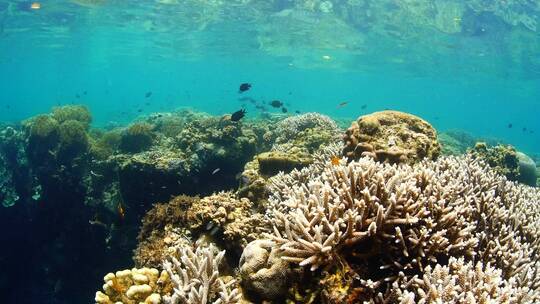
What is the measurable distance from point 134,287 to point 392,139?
5.18m

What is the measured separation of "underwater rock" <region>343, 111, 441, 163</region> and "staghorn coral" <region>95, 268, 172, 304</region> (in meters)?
4.28

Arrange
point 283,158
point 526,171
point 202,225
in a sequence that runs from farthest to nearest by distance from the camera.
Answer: point 526,171, point 283,158, point 202,225

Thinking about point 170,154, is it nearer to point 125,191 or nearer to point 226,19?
point 125,191

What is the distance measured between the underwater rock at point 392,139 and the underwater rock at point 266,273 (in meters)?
3.50

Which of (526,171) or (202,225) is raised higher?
(202,225)

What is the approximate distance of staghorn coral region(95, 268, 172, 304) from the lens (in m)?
3.92

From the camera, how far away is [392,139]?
6852mm

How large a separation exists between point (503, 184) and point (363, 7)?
28183 mm

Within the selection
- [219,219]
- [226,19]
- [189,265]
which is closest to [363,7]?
[226,19]

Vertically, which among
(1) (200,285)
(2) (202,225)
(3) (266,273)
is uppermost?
(3) (266,273)

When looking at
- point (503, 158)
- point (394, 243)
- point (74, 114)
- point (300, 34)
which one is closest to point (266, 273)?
point (394, 243)

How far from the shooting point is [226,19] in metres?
36.4

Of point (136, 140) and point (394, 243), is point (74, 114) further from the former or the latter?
point (394, 243)

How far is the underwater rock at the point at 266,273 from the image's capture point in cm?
359
